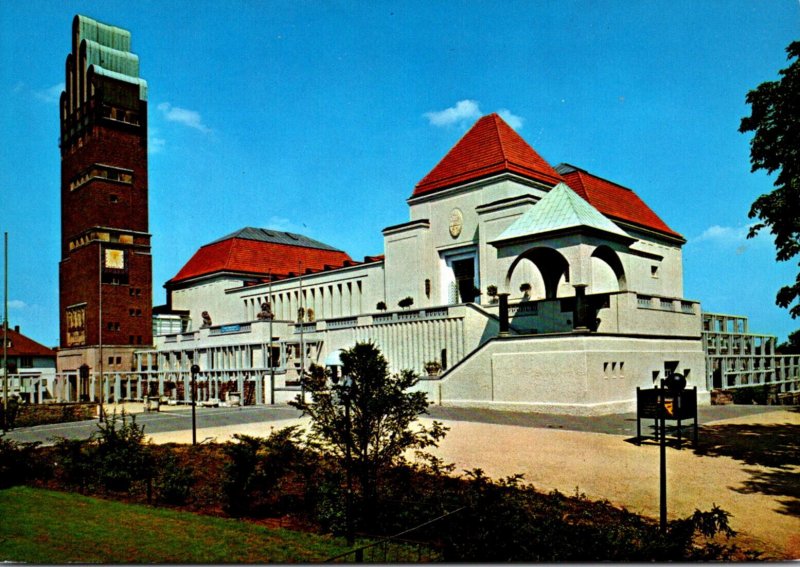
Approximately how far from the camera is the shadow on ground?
409 inches

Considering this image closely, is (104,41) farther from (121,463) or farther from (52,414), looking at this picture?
(52,414)

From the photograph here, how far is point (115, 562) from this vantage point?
26.1ft

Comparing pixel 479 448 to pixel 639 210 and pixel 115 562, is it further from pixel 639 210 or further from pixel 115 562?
pixel 639 210

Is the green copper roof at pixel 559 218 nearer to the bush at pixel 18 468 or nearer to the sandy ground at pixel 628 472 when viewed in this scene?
the sandy ground at pixel 628 472

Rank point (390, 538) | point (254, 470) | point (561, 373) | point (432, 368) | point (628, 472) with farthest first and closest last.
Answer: point (432, 368) → point (561, 373) → point (628, 472) → point (254, 470) → point (390, 538)

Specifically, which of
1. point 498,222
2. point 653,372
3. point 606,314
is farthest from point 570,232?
point 498,222

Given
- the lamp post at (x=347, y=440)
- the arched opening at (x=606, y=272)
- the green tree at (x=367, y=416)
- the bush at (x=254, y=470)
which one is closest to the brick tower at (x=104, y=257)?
the arched opening at (x=606, y=272)

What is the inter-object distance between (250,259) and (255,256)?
1.64ft

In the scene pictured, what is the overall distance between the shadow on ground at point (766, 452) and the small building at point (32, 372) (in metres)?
36.0

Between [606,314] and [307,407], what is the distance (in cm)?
1785

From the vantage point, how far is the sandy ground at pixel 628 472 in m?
8.87

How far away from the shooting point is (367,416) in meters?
9.37

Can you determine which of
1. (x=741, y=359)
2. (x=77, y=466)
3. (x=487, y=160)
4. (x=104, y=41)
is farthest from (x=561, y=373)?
(x=741, y=359)

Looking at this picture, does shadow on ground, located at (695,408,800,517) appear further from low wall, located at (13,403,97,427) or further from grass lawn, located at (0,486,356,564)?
low wall, located at (13,403,97,427)
